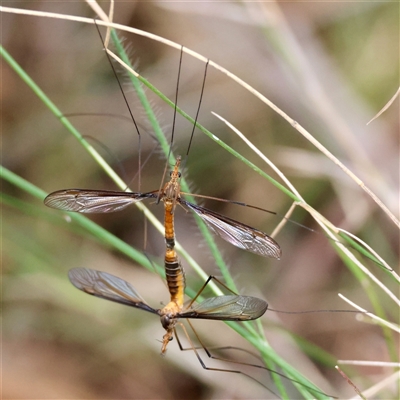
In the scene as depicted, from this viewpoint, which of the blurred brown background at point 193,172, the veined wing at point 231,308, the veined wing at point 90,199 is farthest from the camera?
the blurred brown background at point 193,172

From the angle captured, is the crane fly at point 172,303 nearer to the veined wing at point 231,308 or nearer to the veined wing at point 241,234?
the veined wing at point 231,308

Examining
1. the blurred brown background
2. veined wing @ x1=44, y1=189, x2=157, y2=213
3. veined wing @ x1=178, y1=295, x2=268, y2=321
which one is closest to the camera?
veined wing @ x1=178, y1=295, x2=268, y2=321

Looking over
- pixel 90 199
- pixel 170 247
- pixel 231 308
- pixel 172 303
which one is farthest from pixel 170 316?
pixel 90 199

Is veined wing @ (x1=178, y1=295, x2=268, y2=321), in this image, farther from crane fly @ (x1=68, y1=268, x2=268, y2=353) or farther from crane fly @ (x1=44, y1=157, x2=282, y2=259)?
crane fly @ (x1=44, y1=157, x2=282, y2=259)

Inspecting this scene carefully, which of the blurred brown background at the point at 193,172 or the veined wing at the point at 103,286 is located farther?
the blurred brown background at the point at 193,172

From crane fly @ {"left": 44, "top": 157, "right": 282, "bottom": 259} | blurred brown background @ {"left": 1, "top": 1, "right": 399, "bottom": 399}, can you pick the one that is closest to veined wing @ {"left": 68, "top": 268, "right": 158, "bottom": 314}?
crane fly @ {"left": 44, "top": 157, "right": 282, "bottom": 259}

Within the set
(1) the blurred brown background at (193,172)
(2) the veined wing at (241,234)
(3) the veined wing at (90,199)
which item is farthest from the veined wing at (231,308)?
(1) the blurred brown background at (193,172)

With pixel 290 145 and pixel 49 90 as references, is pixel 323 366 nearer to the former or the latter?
pixel 290 145
